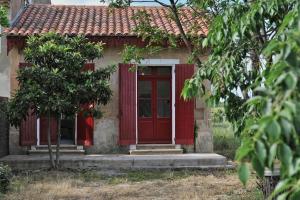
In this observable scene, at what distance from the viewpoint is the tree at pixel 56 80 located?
38.6 ft

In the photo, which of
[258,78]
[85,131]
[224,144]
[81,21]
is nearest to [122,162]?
[85,131]

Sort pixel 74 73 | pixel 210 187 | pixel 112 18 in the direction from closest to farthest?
pixel 210 187 < pixel 74 73 < pixel 112 18

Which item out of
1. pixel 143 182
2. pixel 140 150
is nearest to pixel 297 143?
pixel 143 182

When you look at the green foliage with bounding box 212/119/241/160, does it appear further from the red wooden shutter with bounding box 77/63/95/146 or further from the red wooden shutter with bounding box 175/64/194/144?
the red wooden shutter with bounding box 77/63/95/146

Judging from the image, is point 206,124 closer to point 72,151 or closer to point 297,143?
point 72,151

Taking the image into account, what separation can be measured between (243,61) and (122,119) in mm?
9955

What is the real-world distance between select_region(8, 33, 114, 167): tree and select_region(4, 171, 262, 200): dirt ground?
5.16ft

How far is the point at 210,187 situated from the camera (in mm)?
10227

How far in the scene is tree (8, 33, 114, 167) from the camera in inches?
463

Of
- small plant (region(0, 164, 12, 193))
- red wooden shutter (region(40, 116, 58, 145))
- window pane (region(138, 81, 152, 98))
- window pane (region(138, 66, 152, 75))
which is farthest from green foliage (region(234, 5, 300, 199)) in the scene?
window pane (region(138, 81, 152, 98))

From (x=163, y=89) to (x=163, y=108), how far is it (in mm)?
566

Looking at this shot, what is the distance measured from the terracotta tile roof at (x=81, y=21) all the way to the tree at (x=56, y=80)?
2005mm

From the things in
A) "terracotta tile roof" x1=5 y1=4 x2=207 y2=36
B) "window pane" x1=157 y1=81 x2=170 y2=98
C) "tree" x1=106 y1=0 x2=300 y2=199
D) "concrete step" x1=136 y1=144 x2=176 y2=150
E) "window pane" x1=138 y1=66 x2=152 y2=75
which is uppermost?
"terracotta tile roof" x1=5 y1=4 x2=207 y2=36

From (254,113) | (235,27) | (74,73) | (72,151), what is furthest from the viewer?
(72,151)
